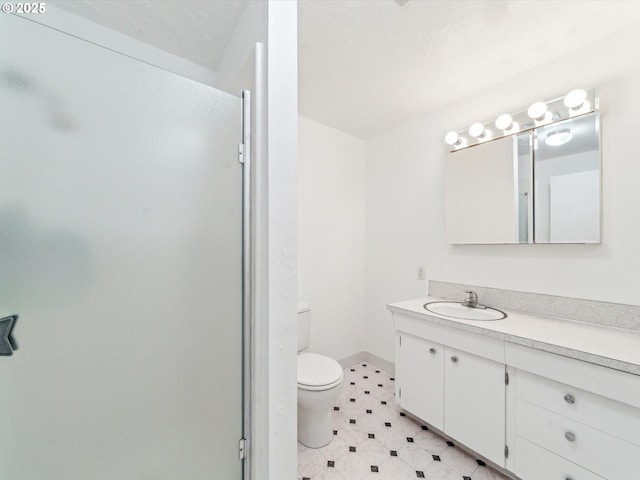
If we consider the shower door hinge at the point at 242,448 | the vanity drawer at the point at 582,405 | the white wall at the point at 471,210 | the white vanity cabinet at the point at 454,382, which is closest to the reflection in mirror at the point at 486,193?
the white wall at the point at 471,210

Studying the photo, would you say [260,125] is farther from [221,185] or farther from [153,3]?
[153,3]

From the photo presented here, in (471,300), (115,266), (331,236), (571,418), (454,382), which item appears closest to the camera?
(115,266)

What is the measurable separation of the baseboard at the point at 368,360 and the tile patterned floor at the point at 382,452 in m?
0.47

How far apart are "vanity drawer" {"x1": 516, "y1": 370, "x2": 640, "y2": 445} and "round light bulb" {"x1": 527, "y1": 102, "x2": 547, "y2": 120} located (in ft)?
4.98

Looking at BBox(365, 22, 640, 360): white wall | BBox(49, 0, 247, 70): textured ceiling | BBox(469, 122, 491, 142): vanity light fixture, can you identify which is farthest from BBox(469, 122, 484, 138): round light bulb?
BBox(49, 0, 247, 70): textured ceiling

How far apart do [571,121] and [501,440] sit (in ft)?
6.03

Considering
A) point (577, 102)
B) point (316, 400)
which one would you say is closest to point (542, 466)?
point (316, 400)

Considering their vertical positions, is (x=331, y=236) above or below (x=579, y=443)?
above

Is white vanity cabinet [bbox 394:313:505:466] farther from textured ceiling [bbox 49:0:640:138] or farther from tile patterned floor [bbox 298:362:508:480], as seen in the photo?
textured ceiling [bbox 49:0:640:138]

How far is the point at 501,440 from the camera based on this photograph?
52.5 inches

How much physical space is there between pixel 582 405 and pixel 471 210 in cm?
126

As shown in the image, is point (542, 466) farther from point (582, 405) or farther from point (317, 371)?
point (317, 371)

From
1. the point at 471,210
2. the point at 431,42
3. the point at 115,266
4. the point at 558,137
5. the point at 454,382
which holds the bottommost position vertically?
the point at 454,382

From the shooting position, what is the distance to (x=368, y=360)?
2.70m
